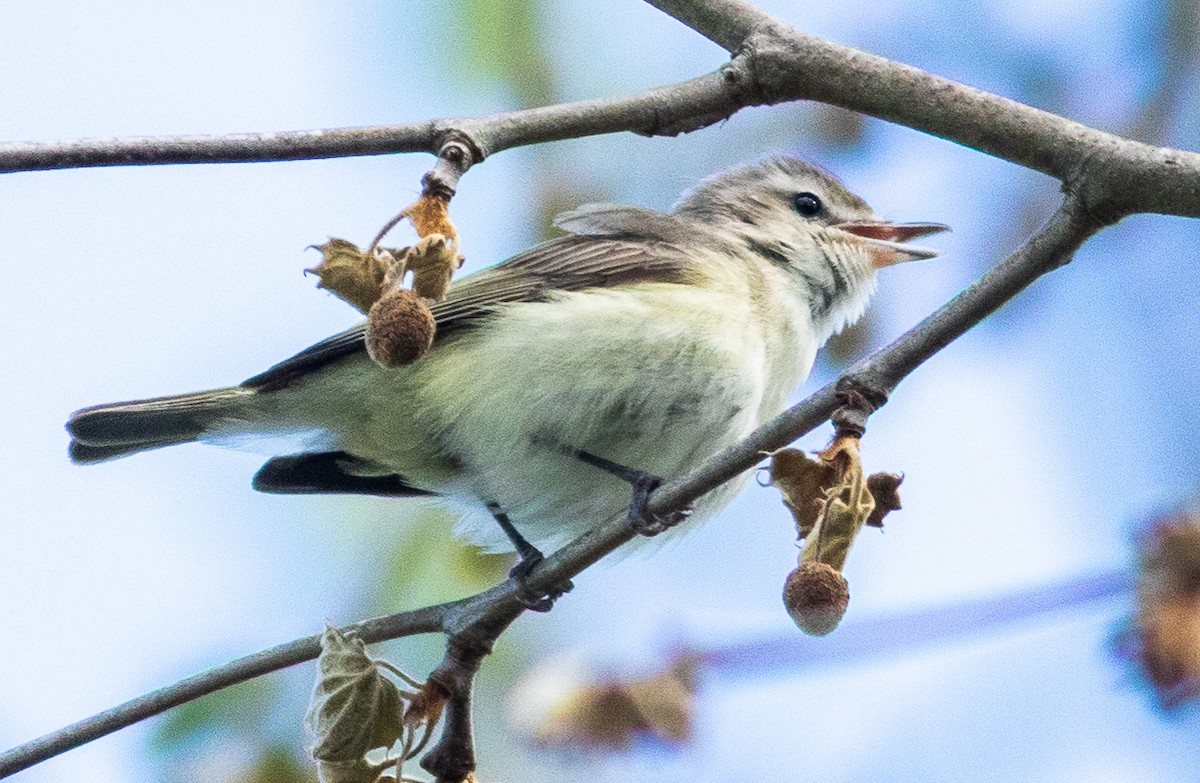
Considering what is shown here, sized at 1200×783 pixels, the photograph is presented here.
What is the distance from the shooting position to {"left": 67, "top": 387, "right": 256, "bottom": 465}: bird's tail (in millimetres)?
3715

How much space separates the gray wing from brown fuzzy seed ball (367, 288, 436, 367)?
1.55 metres

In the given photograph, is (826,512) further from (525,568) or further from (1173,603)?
(525,568)

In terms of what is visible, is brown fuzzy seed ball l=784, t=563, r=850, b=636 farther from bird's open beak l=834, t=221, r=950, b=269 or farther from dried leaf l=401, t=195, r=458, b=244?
bird's open beak l=834, t=221, r=950, b=269

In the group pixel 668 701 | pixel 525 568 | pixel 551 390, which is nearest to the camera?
pixel 668 701

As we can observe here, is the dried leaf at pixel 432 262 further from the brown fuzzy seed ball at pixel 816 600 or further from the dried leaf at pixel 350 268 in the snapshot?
the brown fuzzy seed ball at pixel 816 600

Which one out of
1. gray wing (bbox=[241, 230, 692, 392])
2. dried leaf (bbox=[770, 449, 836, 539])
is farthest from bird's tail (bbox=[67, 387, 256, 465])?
dried leaf (bbox=[770, 449, 836, 539])

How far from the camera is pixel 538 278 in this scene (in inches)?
153

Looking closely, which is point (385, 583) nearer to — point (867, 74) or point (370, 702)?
point (370, 702)

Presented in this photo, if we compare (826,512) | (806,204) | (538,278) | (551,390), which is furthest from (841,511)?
(806,204)

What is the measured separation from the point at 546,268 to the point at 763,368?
690mm

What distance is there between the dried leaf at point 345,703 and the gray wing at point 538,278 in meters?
1.37

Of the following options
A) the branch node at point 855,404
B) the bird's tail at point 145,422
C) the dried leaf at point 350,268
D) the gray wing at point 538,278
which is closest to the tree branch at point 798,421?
the branch node at point 855,404

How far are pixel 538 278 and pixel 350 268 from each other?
1.80m

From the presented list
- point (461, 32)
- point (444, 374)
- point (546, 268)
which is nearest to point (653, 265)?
point (546, 268)
